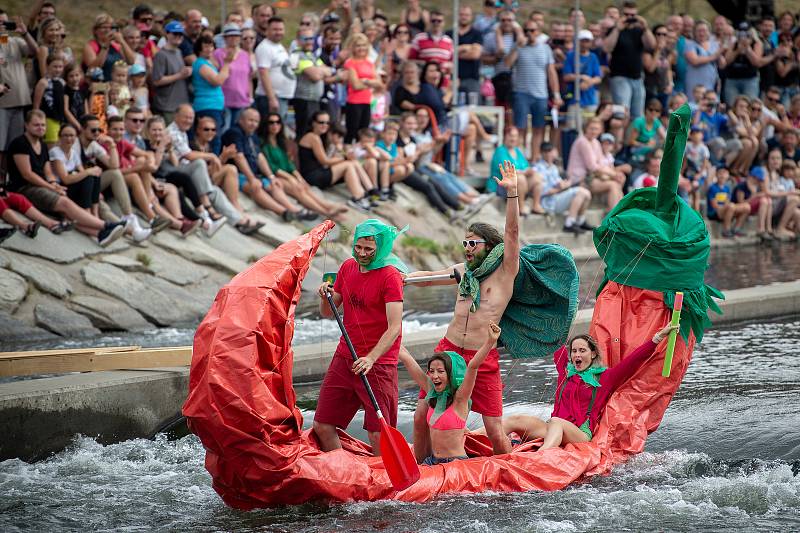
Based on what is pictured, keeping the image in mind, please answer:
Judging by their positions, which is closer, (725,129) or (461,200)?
(461,200)

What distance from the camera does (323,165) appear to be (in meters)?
17.5

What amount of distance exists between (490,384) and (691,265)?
1.70 meters

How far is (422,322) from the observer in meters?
13.9

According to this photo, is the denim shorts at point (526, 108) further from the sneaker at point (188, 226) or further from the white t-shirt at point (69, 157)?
the white t-shirt at point (69, 157)

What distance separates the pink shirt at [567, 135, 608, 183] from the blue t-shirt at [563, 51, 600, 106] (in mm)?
921

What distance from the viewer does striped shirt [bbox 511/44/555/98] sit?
19391 mm

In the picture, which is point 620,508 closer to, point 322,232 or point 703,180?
point 322,232

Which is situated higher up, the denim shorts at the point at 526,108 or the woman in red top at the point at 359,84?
the woman in red top at the point at 359,84

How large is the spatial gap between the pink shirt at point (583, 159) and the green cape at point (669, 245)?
1057 centimetres

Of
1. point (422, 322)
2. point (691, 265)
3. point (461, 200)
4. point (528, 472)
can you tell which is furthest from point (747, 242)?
point (528, 472)

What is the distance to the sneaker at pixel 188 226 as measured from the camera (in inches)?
605

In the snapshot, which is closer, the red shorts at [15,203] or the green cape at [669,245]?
the green cape at [669,245]

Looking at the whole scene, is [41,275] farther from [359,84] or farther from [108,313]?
[359,84]

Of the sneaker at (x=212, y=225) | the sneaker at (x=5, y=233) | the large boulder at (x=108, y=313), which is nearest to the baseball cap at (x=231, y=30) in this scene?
the sneaker at (x=212, y=225)
